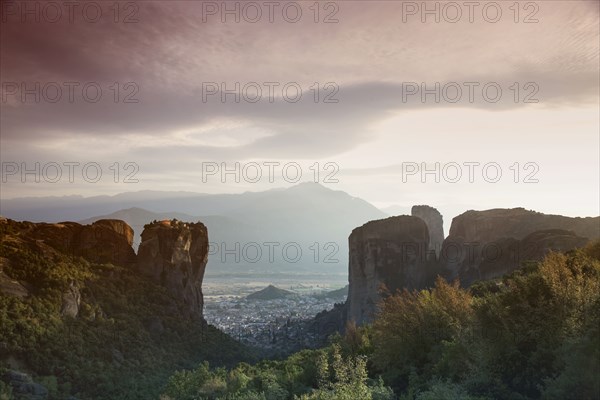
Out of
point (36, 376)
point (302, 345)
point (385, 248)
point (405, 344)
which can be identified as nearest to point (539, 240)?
point (385, 248)

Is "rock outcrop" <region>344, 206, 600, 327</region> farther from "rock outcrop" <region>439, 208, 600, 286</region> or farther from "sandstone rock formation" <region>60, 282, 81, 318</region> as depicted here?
"sandstone rock formation" <region>60, 282, 81, 318</region>

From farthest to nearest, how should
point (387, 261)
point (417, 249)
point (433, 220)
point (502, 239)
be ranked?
point (433, 220) < point (417, 249) < point (387, 261) < point (502, 239)

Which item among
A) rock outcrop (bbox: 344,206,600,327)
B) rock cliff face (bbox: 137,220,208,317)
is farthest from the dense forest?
rock outcrop (bbox: 344,206,600,327)

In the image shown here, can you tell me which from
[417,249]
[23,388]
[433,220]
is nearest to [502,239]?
[417,249]

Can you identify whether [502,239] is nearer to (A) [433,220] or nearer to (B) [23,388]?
(A) [433,220]

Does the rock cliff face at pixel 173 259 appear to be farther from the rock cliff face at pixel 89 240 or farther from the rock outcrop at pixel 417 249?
the rock outcrop at pixel 417 249

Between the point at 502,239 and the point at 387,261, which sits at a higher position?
the point at 502,239
